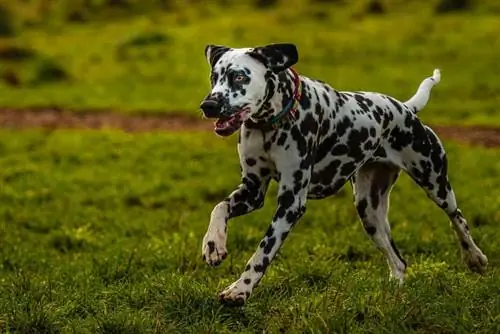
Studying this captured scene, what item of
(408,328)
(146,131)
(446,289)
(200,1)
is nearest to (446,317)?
(408,328)

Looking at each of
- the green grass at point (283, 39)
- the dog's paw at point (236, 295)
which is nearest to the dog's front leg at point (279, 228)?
the dog's paw at point (236, 295)

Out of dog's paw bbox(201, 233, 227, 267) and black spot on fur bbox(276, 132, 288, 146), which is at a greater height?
black spot on fur bbox(276, 132, 288, 146)

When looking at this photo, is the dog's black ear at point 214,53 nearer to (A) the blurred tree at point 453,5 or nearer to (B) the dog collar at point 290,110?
(B) the dog collar at point 290,110

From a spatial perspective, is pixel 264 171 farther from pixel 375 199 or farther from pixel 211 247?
pixel 375 199

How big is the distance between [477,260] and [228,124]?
312 cm

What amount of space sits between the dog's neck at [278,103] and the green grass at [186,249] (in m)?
1.36

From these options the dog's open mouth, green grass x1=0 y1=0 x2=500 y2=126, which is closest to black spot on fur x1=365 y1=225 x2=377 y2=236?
the dog's open mouth

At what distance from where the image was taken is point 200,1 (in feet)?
151

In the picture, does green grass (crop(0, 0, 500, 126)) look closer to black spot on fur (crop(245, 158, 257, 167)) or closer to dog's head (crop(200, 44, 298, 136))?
black spot on fur (crop(245, 158, 257, 167))

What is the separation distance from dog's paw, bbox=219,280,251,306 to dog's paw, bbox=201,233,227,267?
0.81ft

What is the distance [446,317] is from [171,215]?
23.0 feet

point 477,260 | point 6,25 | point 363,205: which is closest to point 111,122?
point 363,205

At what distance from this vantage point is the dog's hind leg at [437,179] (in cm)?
805

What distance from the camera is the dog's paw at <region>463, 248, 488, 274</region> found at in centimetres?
823
